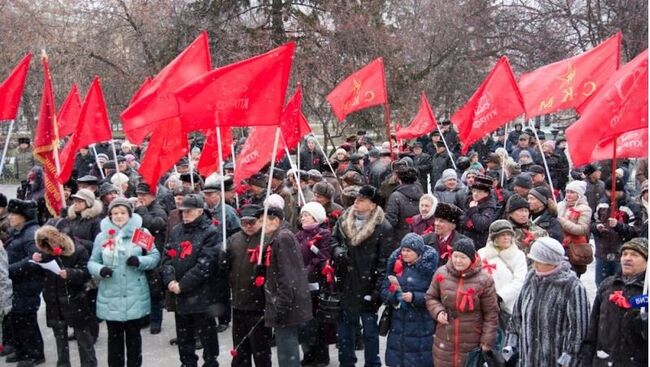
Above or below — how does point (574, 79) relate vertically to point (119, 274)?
above

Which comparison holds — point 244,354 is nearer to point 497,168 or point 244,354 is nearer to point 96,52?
point 497,168

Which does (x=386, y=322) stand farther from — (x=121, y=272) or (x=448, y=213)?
(x=121, y=272)

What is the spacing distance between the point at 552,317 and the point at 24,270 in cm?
446

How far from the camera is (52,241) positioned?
20.5 feet

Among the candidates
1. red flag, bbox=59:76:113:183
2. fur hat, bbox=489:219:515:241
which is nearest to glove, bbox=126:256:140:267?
fur hat, bbox=489:219:515:241

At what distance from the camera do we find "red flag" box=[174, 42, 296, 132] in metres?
6.25

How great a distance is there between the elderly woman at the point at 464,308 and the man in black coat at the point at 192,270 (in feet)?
6.33

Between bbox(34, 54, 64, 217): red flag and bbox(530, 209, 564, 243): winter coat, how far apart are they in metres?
4.95

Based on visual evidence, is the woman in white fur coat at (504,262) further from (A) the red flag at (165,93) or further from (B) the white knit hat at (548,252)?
(A) the red flag at (165,93)

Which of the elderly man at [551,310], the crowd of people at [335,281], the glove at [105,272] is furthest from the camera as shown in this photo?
the glove at [105,272]

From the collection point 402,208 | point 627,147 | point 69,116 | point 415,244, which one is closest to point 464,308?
point 415,244

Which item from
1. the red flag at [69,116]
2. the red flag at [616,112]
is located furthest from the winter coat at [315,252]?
the red flag at [69,116]

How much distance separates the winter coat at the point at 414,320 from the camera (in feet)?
18.8

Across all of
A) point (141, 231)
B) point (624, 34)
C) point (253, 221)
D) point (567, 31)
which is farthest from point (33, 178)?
point (567, 31)
